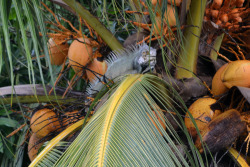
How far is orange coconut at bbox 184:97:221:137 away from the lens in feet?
3.81

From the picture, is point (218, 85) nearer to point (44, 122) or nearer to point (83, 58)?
point (83, 58)

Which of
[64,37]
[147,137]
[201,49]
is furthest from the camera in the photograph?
[64,37]

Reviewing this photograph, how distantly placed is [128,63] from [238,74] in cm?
43

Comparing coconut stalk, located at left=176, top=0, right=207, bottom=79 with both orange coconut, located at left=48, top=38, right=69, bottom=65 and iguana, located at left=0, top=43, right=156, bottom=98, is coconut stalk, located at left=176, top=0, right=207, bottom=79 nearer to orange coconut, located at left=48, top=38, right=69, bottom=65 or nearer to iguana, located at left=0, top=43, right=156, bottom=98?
iguana, located at left=0, top=43, right=156, bottom=98

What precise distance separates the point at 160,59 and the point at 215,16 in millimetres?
292

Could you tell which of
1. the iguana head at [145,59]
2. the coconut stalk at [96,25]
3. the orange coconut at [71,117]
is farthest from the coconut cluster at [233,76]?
the orange coconut at [71,117]

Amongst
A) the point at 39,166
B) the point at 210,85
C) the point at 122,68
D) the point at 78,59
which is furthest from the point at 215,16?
the point at 39,166

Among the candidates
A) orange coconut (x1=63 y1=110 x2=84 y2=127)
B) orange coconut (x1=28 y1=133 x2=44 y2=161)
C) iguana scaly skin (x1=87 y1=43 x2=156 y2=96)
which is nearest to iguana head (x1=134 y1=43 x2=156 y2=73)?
iguana scaly skin (x1=87 y1=43 x2=156 y2=96)

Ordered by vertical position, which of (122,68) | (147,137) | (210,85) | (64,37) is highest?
(64,37)

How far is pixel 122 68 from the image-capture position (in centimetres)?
130

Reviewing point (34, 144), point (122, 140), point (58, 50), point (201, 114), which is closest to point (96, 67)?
point (58, 50)

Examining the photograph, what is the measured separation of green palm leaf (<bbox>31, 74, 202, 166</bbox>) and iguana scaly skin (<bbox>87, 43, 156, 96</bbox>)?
254mm

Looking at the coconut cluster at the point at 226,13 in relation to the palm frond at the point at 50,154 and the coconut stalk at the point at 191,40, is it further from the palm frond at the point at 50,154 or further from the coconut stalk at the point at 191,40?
the palm frond at the point at 50,154

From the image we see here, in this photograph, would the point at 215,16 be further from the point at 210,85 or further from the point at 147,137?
the point at 147,137
